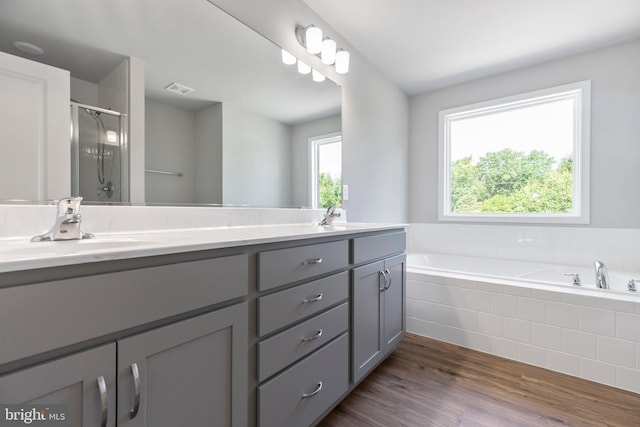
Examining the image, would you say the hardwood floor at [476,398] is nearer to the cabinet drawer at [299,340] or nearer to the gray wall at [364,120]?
the cabinet drawer at [299,340]

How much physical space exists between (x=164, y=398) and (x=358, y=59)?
2.64m

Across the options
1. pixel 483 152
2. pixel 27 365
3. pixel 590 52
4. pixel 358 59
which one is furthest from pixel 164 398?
pixel 590 52

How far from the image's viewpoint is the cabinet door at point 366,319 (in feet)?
4.95

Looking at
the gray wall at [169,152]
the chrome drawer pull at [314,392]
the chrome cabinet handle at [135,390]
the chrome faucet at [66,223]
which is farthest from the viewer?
the gray wall at [169,152]

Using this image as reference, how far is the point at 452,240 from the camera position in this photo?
317 cm

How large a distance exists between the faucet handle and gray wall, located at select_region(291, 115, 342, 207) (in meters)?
1.20

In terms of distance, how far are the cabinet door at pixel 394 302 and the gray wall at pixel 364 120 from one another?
2.23 ft

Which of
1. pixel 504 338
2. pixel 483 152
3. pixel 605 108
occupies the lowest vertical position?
pixel 504 338

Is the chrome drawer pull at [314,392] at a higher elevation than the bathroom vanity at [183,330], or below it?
below

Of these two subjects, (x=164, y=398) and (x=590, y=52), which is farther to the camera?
(x=590, y=52)

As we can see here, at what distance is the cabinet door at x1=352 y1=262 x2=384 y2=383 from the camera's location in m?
1.51

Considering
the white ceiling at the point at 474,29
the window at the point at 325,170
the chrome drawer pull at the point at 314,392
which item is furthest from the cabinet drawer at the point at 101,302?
the white ceiling at the point at 474,29

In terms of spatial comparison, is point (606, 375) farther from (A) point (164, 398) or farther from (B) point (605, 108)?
(A) point (164, 398)

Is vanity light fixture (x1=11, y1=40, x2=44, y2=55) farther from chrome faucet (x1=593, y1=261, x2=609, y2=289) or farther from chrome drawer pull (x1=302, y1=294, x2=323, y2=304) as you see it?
chrome faucet (x1=593, y1=261, x2=609, y2=289)
